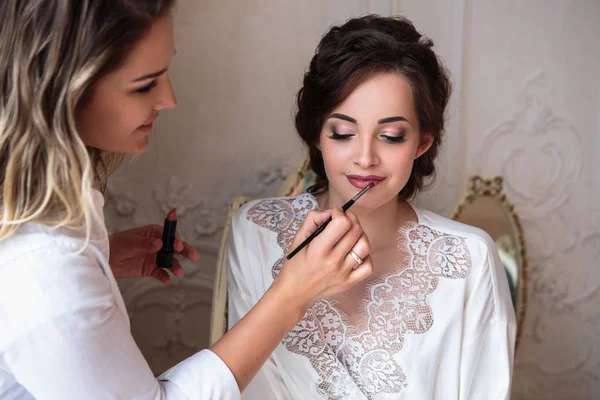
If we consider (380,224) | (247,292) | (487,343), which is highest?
(380,224)

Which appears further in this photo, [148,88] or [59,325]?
[148,88]

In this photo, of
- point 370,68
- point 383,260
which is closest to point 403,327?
point 383,260

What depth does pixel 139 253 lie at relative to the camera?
149 centimetres

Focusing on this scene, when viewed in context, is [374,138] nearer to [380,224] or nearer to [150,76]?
[380,224]

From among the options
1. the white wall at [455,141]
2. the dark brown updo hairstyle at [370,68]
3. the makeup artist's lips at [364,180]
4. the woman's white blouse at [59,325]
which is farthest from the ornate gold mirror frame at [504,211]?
the woman's white blouse at [59,325]

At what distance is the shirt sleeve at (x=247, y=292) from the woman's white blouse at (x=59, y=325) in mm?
532

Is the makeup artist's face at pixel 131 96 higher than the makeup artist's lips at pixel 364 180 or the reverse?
higher

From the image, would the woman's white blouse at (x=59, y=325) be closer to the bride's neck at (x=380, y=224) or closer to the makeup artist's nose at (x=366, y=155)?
the makeup artist's nose at (x=366, y=155)

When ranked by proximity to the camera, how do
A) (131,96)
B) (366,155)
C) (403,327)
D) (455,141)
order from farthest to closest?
(455,141)
(403,327)
(366,155)
(131,96)

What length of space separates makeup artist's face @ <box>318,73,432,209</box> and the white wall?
546 millimetres

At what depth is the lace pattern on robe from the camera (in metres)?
1.45

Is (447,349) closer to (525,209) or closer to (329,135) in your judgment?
(329,135)

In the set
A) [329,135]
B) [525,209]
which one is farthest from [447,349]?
[525,209]

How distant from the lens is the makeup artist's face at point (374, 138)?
1.36 meters
